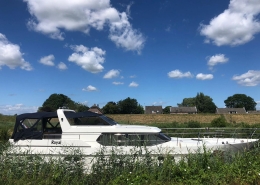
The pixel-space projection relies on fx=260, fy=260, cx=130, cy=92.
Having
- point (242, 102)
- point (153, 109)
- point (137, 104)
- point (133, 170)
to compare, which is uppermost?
point (242, 102)

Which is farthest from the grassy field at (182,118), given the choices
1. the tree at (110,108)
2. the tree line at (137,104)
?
the tree at (110,108)

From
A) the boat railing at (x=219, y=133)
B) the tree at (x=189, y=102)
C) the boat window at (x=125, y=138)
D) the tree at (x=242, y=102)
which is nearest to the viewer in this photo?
the boat window at (x=125, y=138)

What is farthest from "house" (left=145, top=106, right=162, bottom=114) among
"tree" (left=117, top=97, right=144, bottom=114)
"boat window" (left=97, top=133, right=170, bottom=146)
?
"boat window" (left=97, top=133, right=170, bottom=146)

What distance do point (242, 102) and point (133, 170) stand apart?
122 metres

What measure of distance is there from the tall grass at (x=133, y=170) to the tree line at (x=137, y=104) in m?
59.7

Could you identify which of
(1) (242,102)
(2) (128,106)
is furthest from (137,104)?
(1) (242,102)

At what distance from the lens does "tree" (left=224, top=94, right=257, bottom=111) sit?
4542 inches

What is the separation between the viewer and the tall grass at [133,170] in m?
5.45

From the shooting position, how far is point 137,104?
8625 centimetres

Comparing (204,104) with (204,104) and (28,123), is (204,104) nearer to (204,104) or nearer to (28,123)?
(204,104)

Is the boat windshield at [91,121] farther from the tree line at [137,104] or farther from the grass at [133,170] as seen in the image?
the tree line at [137,104]

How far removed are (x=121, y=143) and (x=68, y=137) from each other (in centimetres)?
204

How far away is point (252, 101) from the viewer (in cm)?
11538

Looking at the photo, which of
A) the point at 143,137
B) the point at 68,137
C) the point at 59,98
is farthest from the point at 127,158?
the point at 59,98
